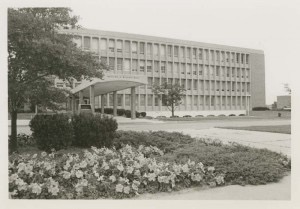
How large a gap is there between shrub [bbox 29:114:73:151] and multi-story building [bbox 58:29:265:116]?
116 ft

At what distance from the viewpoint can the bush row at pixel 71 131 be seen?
8438mm

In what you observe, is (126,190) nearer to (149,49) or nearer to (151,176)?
(151,176)

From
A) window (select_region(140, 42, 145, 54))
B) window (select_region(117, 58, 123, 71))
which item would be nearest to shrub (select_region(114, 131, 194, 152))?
window (select_region(117, 58, 123, 71))

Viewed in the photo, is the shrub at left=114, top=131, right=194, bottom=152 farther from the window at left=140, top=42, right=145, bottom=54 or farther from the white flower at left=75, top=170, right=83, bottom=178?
the window at left=140, top=42, right=145, bottom=54

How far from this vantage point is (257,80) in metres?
58.7

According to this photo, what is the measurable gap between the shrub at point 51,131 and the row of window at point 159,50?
→ 1370 inches

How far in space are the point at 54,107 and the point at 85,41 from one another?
34.9 metres

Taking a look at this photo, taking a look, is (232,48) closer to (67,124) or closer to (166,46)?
(166,46)

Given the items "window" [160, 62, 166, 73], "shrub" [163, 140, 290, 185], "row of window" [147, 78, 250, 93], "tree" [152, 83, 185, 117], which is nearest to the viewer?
"shrub" [163, 140, 290, 185]

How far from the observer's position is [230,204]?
195 inches

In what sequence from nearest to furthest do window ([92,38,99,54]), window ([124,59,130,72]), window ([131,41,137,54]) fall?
window ([92,38,99,54]), window ([124,59,130,72]), window ([131,41,137,54])

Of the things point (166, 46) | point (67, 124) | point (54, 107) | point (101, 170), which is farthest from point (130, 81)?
point (166, 46)

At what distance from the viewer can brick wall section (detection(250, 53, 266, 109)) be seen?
57969 mm

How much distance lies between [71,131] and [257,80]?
53652 mm
